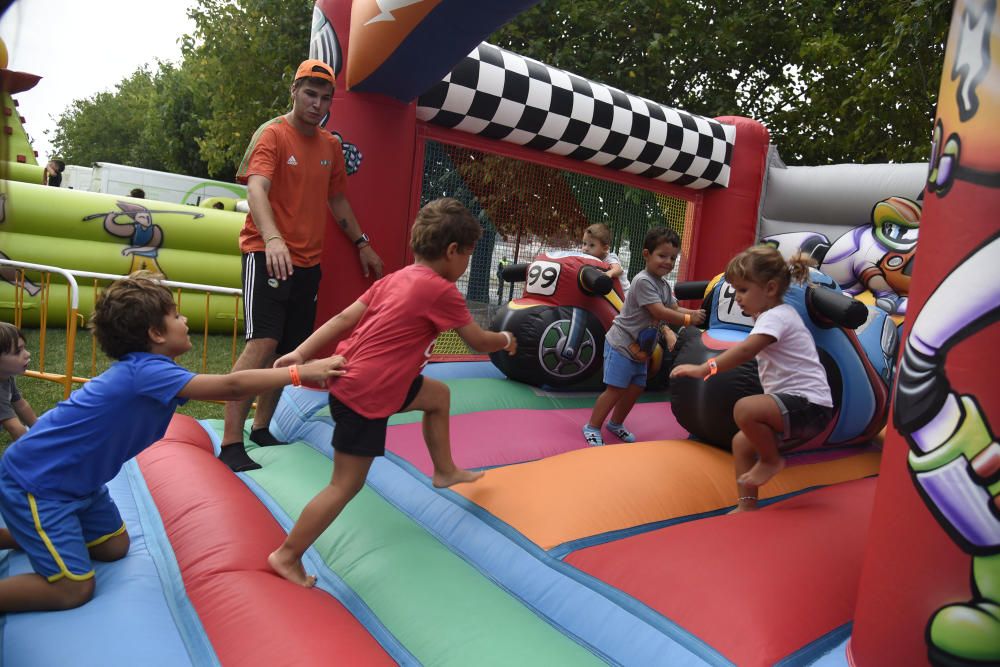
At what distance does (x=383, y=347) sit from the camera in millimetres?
2098

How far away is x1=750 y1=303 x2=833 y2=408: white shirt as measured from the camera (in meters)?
2.52

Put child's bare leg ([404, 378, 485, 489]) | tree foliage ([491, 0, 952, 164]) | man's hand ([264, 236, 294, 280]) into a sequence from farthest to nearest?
tree foliage ([491, 0, 952, 164]), man's hand ([264, 236, 294, 280]), child's bare leg ([404, 378, 485, 489])

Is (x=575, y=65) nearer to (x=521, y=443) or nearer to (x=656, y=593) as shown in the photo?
(x=521, y=443)

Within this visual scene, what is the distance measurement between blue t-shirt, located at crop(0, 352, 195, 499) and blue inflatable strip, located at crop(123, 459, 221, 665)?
32cm

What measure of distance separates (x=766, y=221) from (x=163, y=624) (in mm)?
5277

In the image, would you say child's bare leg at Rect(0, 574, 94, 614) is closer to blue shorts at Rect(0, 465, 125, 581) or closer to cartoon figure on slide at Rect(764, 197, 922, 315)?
blue shorts at Rect(0, 465, 125, 581)

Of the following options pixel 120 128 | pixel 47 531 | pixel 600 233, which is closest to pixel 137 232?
pixel 600 233

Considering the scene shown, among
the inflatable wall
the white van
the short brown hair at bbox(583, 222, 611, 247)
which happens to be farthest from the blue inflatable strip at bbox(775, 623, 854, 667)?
the white van

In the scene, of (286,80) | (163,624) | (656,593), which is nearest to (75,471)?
(163,624)

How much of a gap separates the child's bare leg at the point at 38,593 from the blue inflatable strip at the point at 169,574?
0.69 ft

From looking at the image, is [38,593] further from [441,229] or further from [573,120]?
[573,120]

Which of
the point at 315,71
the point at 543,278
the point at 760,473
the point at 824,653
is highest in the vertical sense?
the point at 315,71

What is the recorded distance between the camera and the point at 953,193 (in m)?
1.39

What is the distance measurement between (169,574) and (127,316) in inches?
28.3
